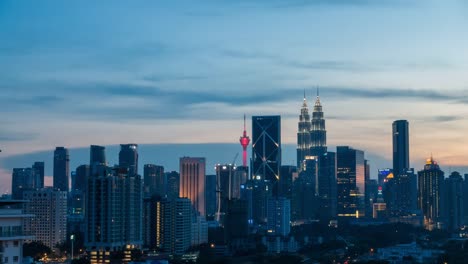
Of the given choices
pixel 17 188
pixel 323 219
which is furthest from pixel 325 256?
pixel 323 219

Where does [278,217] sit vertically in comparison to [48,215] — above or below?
below

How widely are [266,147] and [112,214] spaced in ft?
201

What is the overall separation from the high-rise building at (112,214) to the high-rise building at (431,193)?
2140 inches

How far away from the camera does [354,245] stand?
2323 inches

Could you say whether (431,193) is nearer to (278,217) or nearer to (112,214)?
(278,217)

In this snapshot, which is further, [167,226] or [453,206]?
[453,206]

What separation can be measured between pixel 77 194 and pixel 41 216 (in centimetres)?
2202

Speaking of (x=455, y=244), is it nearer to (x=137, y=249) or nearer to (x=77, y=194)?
(x=137, y=249)

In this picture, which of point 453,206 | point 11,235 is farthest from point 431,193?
point 11,235

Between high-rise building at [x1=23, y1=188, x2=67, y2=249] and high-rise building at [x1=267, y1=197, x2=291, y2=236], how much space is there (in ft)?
82.4

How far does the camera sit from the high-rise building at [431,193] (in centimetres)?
9906

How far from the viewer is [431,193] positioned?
10038 centimetres

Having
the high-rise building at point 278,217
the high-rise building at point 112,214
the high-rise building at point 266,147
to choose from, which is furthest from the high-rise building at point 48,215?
the high-rise building at point 266,147

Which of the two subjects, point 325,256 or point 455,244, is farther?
point 455,244
